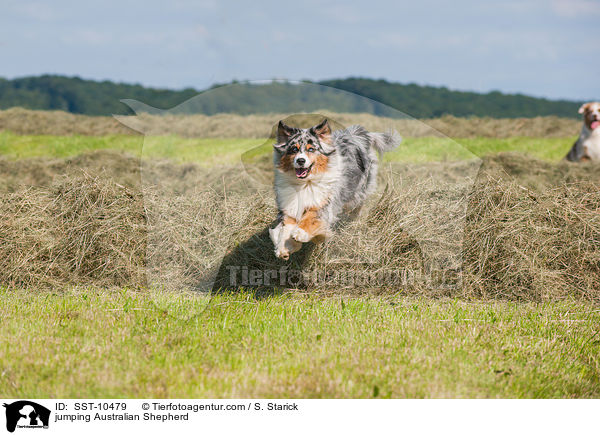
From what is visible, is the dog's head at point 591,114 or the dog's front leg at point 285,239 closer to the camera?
the dog's front leg at point 285,239

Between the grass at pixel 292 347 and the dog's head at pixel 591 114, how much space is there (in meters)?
Answer: 9.70

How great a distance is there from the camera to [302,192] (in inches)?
213

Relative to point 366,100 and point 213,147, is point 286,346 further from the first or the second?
point 213,147

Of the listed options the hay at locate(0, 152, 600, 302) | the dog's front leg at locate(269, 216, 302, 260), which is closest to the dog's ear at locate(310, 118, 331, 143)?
the dog's front leg at locate(269, 216, 302, 260)

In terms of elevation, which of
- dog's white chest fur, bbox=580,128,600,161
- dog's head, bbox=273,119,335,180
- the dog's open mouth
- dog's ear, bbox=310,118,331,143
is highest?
dog's white chest fur, bbox=580,128,600,161

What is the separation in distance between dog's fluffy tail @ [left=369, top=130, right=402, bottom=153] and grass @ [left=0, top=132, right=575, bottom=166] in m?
0.28

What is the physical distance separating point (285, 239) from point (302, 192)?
51 centimetres

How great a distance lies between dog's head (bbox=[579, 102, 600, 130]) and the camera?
13891mm

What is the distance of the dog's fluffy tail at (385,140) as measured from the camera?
7.13 metres

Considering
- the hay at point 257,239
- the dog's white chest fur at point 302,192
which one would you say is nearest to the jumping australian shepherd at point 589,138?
the hay at point 257,239

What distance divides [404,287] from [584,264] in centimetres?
222
